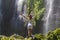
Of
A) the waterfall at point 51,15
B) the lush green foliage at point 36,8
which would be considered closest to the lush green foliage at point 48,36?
the waterfall at point 51,15

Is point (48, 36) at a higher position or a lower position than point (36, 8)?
lower

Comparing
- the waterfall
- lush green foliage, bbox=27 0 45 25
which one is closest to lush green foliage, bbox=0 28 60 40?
the waterfall

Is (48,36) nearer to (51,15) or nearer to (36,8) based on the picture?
(51,15)

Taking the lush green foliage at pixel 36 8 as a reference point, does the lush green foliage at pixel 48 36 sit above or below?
below

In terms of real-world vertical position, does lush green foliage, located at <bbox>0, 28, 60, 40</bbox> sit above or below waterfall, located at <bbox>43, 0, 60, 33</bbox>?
below

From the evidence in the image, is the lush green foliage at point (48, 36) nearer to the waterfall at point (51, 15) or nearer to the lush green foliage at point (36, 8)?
the waterfall at point (51, 15)

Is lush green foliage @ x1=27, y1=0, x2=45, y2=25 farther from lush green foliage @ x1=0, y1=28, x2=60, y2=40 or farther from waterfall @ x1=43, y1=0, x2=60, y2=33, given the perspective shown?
lush green foliage @ x1=0, y1=28, x2=60, y2=40

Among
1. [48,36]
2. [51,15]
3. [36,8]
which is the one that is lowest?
[48,36]

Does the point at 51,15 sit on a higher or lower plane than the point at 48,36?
higher

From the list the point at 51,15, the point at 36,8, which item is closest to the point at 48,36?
the point at 51,15

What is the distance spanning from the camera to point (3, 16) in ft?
12.9

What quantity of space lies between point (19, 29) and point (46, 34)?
519 mm

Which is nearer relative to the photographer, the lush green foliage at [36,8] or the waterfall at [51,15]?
the waterfall at [51,15]

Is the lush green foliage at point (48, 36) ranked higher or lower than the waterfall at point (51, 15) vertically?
lower
